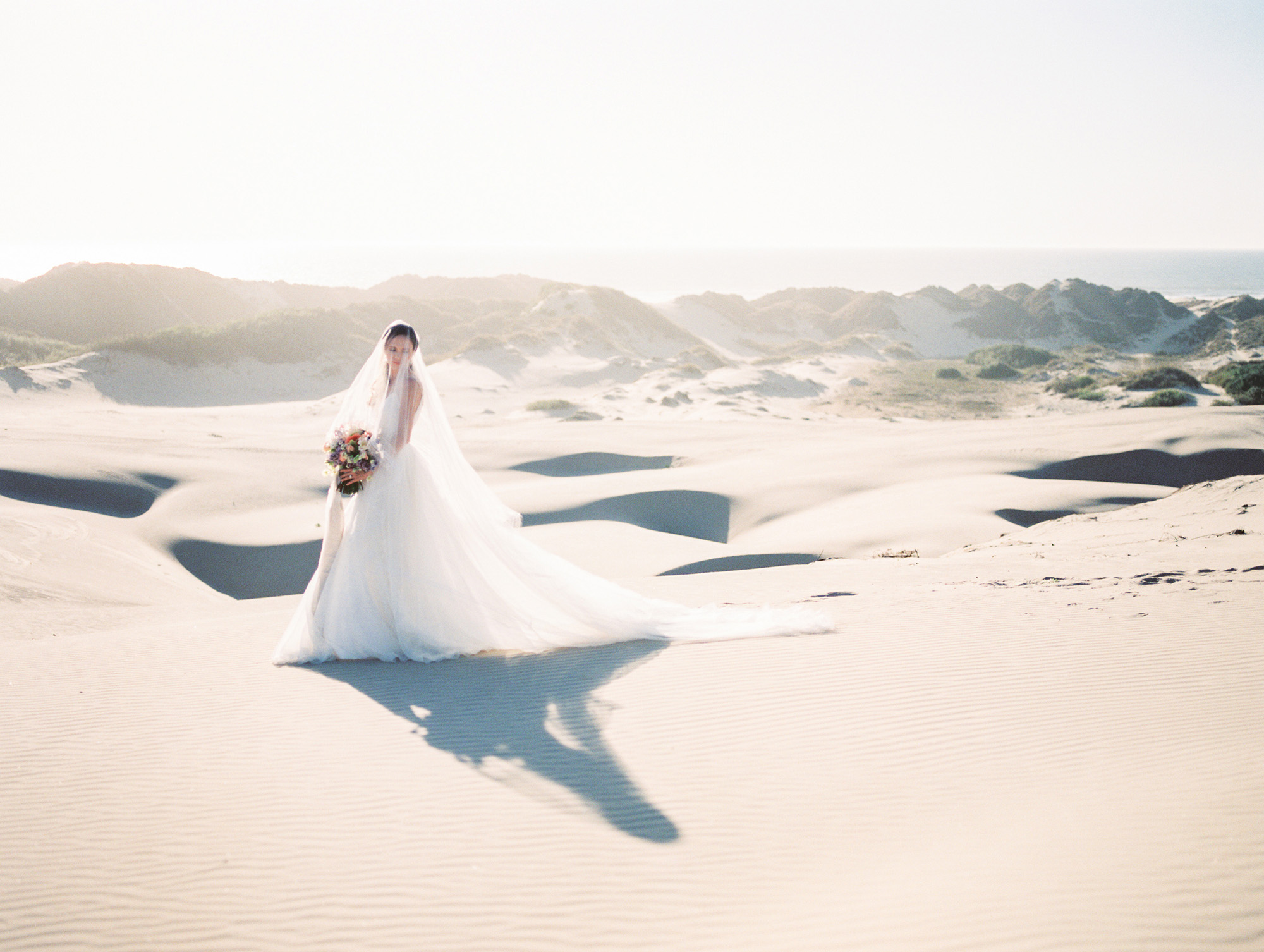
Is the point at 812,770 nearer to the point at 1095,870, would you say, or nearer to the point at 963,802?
the point at 963,802

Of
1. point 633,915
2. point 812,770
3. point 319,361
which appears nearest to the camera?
point 633,915

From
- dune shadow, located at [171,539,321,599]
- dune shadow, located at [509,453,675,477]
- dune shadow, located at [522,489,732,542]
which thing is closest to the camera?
dune shadow, located at [171,539,321,599]

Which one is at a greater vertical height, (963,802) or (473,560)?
(473,560)

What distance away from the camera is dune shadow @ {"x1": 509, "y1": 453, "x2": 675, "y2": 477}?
63.1 ft

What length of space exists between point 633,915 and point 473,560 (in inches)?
130

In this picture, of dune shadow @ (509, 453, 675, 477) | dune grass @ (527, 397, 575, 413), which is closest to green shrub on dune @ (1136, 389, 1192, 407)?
dune shadow @ (509, 453, 675, 477)

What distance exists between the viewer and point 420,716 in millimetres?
4711

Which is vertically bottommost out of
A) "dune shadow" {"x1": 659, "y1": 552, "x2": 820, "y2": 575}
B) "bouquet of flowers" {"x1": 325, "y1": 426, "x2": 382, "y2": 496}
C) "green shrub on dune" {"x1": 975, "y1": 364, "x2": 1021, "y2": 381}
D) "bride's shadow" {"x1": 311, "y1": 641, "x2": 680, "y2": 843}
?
"dune shadow" {"x1": 659, "y1": 552, "x2": 820, "y2": 575}

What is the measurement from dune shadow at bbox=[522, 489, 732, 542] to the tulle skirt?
8.32 m

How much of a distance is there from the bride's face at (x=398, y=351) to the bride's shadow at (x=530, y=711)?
2156 millimetres

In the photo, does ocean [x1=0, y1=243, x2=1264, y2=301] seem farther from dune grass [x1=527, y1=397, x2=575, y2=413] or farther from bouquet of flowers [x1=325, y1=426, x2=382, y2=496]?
bouquet of flowers [x1=325, y1=426, x2=382, y2=496]

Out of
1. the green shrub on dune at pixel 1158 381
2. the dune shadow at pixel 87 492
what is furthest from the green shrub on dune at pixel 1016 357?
the dune shadow at pixel 87 492

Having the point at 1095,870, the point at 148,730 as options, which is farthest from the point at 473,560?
the point at 1095,870

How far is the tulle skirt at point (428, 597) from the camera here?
219 inches
